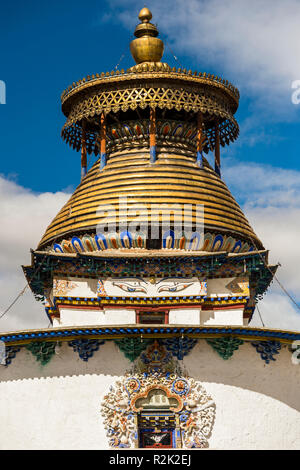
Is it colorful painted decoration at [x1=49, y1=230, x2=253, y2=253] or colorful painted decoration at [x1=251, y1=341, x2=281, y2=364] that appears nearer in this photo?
colorful painted decoration at [x1=251, y1=341, x2=281, y2=364]

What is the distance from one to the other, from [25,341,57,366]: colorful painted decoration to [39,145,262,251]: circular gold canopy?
4133 mm

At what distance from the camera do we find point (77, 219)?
22.0 m

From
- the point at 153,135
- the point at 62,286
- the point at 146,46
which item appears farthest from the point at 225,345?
the point at 146,46

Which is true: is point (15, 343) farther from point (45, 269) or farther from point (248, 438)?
point (248, 438)

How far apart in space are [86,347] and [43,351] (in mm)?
1081

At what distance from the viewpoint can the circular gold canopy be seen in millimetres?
21453

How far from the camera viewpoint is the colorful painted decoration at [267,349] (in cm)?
1853

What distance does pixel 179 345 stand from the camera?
1834cm

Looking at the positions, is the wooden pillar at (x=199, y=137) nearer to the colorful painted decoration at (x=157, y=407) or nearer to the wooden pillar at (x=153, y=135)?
the wooden pillar at (x=153, y=135)

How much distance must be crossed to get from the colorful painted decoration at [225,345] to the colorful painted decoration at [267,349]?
0.52 metres

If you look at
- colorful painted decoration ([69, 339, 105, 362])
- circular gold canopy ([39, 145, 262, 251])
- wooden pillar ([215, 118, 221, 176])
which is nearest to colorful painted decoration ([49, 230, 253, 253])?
circular gold canopy ([39, 145, 262, 251])

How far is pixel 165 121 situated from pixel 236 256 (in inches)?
216

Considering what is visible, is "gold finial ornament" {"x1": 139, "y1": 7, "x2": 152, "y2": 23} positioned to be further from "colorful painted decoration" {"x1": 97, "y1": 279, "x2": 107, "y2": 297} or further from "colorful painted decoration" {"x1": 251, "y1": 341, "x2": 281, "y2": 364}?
"colorful painted decoration" {"x1": 251, "y1": 341, "x2": 281, "y2": 364}
